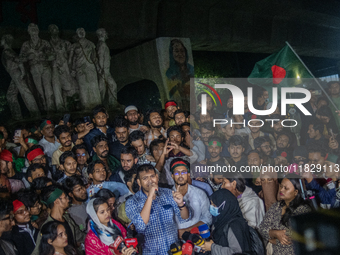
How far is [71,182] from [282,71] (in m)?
4.58

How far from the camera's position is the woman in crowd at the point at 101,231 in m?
3.84

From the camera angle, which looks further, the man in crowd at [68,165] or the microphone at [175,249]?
the man in crowd at [68,165]

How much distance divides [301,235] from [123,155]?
9.39 ft

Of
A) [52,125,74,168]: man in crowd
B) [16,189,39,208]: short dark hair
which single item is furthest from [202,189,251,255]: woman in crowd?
[52,125,74,168]: man in crowd

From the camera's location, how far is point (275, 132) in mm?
5785

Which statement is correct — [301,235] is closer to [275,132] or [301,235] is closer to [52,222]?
[52,222]

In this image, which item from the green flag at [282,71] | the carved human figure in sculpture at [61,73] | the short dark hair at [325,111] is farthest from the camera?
the carved human figure in sculpture at [61,73]

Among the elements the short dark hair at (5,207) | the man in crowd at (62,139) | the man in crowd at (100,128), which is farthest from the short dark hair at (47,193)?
the man in crowd at (100,128)

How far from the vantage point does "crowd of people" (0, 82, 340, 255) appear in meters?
3.83

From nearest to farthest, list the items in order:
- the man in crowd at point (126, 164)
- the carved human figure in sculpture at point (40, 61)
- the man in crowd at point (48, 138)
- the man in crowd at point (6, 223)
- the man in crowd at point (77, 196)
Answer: the man in crowd at point (6, 223)
the man in crowd at point (77, 196)
the man in crowd at point (126, 164)
the man in crowd at point (48, 138)
the carved human figure in sculpture at point (40, 61)

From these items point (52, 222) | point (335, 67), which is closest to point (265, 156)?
point (52, 222)

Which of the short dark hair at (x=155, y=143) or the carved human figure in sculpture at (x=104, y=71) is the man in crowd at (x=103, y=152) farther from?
the carved human figure in sculpture at (x=104, y=71)

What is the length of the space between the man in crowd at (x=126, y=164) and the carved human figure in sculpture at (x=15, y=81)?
142 inches

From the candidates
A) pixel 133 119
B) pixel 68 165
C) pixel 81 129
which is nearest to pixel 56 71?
pixel 81 129
